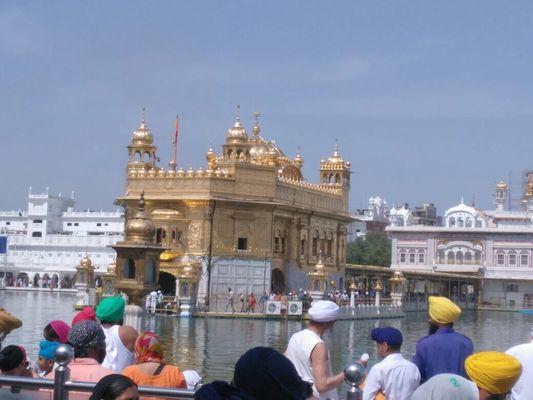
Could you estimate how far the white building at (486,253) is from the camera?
6556 centimetres

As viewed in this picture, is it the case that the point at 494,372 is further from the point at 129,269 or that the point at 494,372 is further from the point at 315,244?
the point at 315,244

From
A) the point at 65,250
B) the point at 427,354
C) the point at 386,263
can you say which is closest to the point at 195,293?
the point at 427,354

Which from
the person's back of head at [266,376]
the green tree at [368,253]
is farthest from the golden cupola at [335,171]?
the person's back of head at [266,376]

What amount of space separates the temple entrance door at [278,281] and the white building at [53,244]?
2750cm

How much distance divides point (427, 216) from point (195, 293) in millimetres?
77101

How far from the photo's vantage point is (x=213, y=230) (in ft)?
126

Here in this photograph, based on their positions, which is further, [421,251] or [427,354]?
[421,251]

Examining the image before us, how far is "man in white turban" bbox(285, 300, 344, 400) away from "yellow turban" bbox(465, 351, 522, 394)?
152 centimetres

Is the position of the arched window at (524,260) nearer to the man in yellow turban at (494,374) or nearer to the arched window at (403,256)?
the arched window at (403,256)

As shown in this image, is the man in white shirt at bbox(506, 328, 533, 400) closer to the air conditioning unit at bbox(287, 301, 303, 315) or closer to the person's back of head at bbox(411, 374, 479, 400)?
the person's back of head at bbox(411, 374, 479, 400)

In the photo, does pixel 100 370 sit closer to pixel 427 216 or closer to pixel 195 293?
pixel 195 293

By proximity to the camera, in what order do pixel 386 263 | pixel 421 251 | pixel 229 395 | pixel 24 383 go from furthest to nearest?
pixel 386 263 → pixel 421 251 → pixel 24 383 → pixel 229 395

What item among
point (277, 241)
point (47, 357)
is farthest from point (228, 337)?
point (47, 357)

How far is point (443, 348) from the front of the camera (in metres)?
7.03
